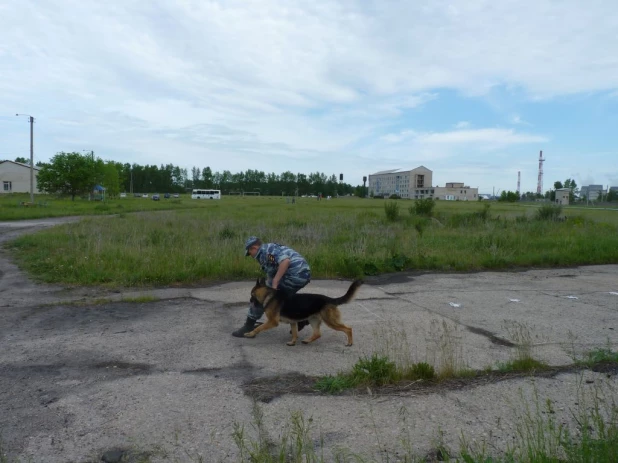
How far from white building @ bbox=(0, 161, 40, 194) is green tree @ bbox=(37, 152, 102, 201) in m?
27.9

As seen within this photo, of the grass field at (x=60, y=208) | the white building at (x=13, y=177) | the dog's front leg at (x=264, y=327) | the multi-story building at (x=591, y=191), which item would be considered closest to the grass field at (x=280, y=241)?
the dog's front leg at (x=264, y=327)

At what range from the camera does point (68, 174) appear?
5803 centimetres

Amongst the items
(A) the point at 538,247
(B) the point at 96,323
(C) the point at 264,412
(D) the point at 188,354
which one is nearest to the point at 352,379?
(C) the point at 264,412

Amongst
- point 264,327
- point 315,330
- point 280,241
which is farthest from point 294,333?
point 280,241

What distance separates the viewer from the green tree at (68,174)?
58.2 metres

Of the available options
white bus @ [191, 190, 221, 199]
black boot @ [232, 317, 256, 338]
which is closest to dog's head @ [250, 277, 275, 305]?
black boot @ [232, 317, 256, 338]

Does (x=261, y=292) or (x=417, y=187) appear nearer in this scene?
(x=261, y=292)

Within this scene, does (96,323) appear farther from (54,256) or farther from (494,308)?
(494,308)

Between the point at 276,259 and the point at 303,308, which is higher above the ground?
the point at 276,259

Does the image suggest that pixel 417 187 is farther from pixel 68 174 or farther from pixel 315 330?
pixel 315 330

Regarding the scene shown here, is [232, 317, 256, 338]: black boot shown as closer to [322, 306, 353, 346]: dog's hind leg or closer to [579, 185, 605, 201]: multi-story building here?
[322, 306, 353, 346]: dog's hind leg

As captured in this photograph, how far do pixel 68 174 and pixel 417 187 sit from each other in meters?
114

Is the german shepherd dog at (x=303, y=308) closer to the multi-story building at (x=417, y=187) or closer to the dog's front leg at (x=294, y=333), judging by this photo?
the dog's front leg at (x=294, y=333)

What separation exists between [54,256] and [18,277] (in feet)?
4.55
